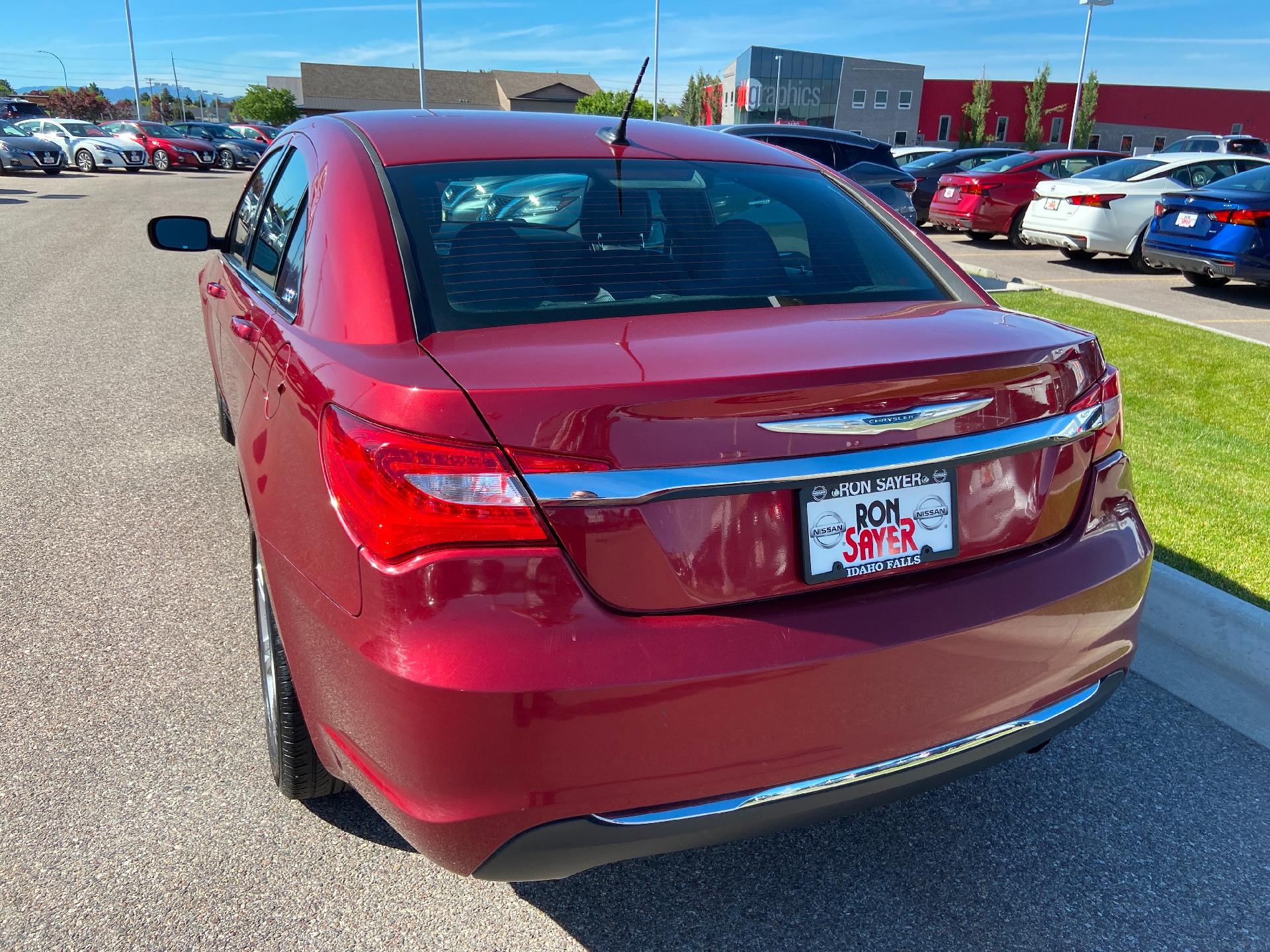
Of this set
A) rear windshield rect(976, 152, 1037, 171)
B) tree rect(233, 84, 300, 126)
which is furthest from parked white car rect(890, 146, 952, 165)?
tree rect(233, 84, 300, 126)

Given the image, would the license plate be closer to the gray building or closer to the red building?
the gray building

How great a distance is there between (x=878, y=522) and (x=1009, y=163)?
1614 cm

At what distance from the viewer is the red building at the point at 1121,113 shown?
73.8 metres

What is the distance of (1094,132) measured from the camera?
76.1 m

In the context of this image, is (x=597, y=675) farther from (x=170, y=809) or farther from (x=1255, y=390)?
(x=1255, y=390)

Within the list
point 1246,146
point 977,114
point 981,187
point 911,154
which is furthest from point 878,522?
point 977,114

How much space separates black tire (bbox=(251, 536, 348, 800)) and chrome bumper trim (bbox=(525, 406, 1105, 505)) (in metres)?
0.97

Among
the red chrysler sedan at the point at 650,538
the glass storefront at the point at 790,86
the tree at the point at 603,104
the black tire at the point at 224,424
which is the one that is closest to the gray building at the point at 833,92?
the glass storefront at the point at 790,86

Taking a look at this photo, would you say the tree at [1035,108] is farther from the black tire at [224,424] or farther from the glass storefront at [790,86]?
the black tire at [224,424]

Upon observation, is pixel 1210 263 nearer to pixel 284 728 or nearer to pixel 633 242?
pixel 633 242

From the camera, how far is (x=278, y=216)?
126 inches

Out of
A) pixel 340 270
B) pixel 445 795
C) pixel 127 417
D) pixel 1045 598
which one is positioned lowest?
pixel 127 417

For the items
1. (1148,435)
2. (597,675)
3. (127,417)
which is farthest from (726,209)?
(127,417)

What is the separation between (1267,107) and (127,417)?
8773cm
